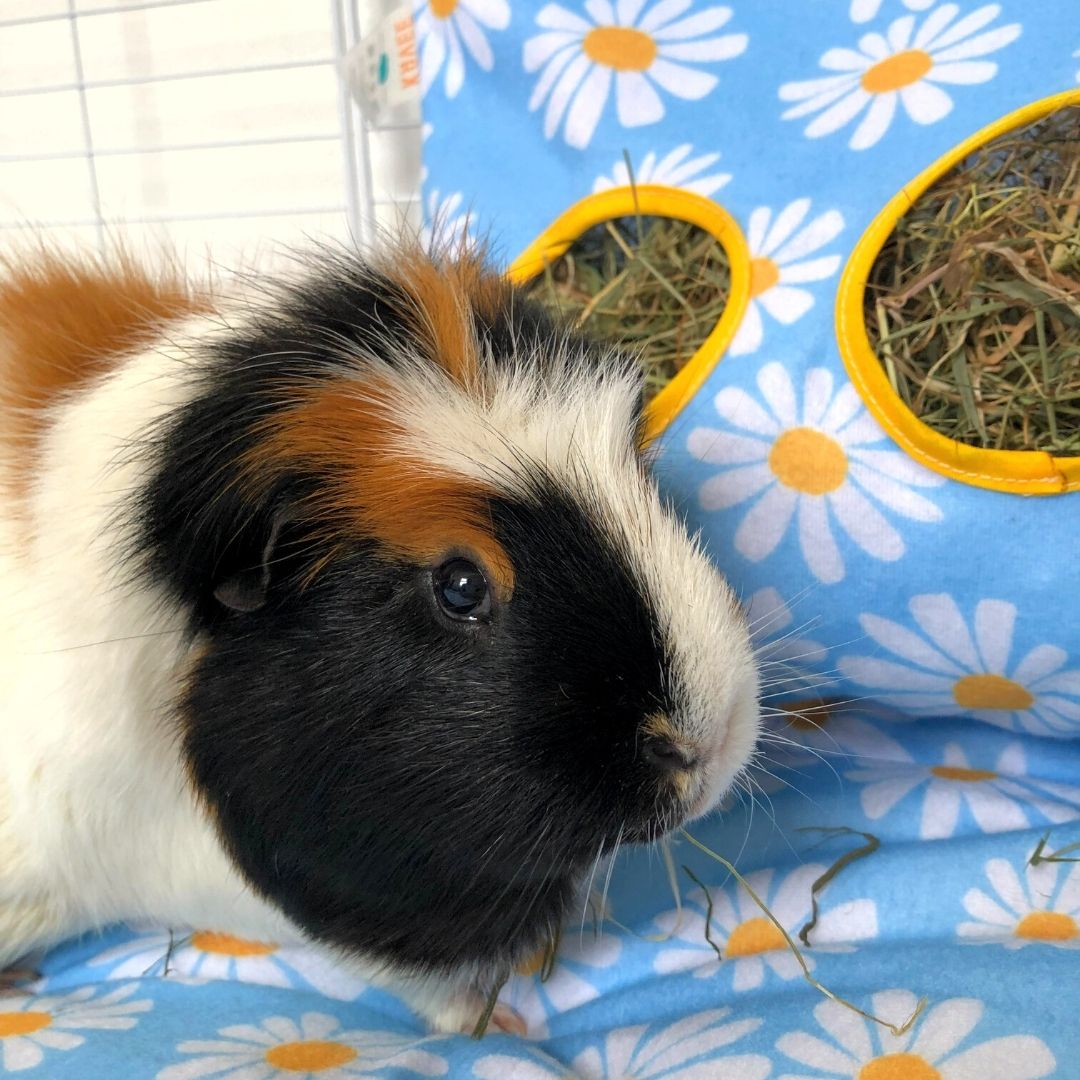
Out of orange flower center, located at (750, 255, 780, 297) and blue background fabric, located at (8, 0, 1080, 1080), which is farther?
orange flower center, located at (750, 255, 780, 297)

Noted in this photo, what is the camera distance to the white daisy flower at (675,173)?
1.10 m

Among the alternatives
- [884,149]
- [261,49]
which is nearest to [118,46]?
[261,49]

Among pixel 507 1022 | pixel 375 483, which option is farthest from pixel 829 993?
pixel 375 483

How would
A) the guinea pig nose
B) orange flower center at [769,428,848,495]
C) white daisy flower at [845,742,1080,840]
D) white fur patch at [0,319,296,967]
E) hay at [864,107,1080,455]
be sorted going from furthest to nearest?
white daisy flower at [845,742,1080,840] < orange flower center at [769,428,848,495] < hay at [864,107,1080,455] < white fur patch at [0,319,296,967] < the guinea pig nose

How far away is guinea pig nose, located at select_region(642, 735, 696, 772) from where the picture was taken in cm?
67

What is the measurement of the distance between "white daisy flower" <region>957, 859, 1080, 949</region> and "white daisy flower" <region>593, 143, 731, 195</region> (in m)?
0.87

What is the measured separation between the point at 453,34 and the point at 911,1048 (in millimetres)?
1328

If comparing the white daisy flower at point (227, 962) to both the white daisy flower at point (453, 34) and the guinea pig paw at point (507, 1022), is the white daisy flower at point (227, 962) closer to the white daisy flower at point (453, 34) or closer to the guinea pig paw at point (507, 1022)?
the guinea pig paw at point (507, 1022)

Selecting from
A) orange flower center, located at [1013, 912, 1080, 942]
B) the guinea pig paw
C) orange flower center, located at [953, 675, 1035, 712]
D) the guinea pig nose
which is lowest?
the guinea pig paw

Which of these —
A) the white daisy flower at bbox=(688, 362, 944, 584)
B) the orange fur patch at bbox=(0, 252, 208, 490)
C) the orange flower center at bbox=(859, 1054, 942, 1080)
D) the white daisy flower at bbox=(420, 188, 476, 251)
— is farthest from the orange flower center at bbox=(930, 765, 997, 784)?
the orange fur patch at bbox=(0, 252, 208, 490)

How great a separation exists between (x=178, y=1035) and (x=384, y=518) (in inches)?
24.3

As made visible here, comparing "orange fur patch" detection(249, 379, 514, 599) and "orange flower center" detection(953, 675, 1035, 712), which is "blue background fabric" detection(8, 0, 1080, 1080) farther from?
"orange fur patch" detection(249, 379, 514, 599)

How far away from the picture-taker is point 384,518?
717mm

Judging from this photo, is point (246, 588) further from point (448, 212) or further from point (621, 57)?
point (621, 57)
